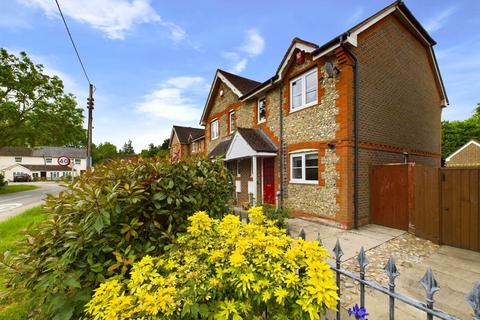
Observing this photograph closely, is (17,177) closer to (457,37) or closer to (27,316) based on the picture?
(27,316)

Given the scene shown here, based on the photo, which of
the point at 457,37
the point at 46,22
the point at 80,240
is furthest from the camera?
the point at 457,37

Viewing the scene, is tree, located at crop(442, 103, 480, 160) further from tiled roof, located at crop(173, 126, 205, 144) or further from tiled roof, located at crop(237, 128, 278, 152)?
tiled roof, located at crop(173, 126, 205, 144)

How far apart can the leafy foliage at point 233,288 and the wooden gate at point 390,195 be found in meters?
7.21

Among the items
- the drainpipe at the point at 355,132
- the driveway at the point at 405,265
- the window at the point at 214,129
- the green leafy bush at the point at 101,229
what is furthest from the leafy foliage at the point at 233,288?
the window at the point at 214,129

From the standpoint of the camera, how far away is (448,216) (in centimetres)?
595

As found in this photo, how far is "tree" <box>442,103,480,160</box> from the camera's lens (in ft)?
97.9

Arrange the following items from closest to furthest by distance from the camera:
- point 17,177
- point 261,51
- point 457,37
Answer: point 457,37 → point 261,51 → point 17,177

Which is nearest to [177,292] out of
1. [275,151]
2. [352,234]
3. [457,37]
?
[352,234]

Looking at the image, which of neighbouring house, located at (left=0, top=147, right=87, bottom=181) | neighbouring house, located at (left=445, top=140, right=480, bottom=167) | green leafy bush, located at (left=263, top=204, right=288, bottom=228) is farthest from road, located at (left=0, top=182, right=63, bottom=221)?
neighbouring house, located at (left=445, top=140, right=480, bottom=167)

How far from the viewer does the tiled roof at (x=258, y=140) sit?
10219 millimetres

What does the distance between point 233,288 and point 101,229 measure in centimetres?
139

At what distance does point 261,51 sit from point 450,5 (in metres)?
8.66

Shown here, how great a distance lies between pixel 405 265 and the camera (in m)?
4.71

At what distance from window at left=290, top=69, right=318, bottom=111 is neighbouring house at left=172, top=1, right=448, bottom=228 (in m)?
0.04
